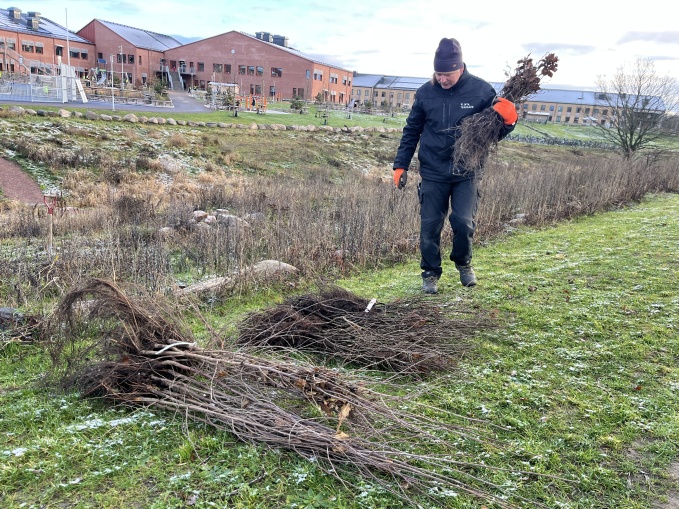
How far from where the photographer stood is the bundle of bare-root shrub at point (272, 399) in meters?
2.28

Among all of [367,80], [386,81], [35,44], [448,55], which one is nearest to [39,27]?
[35,44]

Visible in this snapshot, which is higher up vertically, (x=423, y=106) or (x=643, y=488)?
(x=423, y=106)

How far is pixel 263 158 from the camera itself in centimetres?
2016

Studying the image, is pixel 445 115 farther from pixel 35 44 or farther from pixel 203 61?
pixel 203 61

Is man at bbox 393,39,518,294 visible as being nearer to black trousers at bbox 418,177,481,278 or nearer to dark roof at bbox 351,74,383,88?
black trousers at bbox 418,177,481,278

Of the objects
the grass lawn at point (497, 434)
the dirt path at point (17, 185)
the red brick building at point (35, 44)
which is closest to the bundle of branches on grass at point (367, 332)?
the grass lawn at point (497, 434)

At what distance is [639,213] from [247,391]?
37.7 feet

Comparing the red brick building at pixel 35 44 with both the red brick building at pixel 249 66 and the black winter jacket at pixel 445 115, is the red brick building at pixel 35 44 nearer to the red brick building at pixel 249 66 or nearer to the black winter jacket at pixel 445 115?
the red brick building at pixel 249 66

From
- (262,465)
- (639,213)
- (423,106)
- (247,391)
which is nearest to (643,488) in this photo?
(262,465)

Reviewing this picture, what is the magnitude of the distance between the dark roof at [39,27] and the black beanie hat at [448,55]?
1924 inches

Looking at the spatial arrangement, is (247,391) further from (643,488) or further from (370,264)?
(370,264)

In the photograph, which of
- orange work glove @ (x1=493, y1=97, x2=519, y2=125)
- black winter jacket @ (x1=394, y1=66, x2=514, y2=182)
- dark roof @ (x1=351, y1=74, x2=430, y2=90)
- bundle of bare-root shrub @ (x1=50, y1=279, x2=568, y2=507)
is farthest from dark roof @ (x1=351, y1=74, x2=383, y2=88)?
bundle of bare-root shrub @ (x1=50, y1=279, x2=568, y2=507)

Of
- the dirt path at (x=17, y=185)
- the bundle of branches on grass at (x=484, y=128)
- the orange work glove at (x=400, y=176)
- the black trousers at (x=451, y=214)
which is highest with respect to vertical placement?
the bundle of branches on grass at (x=484, y=128)

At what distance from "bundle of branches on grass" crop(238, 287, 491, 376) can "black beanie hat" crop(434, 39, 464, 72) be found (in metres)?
2.17
